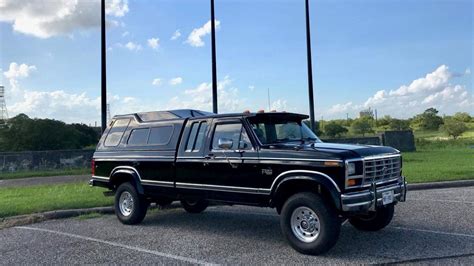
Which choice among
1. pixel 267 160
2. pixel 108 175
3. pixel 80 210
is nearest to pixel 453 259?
pixel 267 160

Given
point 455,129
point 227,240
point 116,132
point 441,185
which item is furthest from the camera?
point 455,129

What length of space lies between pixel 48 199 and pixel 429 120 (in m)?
47.7

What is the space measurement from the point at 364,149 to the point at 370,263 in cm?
161

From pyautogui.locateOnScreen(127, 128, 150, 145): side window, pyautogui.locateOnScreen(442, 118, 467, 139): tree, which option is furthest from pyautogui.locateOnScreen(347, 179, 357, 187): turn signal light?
pyautogui.locateOnScreen(442, 118, 467, 139): tree

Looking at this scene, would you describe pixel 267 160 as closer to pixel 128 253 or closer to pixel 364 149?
pixel 364 149

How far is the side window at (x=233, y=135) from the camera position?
291 inches

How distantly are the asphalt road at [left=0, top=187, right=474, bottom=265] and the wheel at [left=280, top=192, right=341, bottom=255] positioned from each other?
17cm

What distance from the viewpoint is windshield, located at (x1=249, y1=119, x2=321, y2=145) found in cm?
743

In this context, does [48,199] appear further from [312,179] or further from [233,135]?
[312,179]

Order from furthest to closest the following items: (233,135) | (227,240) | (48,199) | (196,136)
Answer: (48,199), (196,136), (233,135), (227,240)

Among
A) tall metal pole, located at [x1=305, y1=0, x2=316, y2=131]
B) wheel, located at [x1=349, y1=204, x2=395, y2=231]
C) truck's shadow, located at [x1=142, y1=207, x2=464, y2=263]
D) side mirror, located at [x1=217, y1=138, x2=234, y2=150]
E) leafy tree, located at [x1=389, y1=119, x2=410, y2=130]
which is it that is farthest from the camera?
leafy tree, located at [x1=389, y1=119, x2=410, y2=130]

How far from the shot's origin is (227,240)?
7426mm

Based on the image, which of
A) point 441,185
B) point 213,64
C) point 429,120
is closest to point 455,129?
point 429,120

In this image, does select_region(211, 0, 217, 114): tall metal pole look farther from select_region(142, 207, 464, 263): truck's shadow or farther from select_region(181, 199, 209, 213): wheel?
select_region(181, 199, 209, 213): wheel
